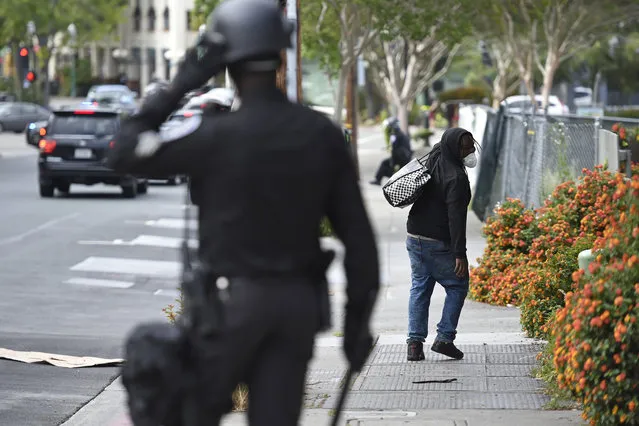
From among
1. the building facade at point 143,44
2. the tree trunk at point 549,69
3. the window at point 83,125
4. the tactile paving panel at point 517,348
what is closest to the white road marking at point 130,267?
the tactile paving panel at point 517,348

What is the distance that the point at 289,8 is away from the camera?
15.7 m

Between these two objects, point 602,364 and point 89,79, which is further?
point 89,79

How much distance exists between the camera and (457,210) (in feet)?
29.6

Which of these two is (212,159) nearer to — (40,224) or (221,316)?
(221,316)

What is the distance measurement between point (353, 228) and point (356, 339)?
0.38m

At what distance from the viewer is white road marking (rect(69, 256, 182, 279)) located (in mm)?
15859

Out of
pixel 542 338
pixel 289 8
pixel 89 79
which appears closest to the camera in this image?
pixel 542 338

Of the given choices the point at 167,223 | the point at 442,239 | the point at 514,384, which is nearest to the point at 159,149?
the point at 514,384

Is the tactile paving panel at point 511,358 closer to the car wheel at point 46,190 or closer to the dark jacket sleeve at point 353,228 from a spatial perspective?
the dark jacket sleeve at point 353,228

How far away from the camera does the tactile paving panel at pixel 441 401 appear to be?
25.7 ft

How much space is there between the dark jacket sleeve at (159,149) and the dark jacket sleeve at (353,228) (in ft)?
1.45

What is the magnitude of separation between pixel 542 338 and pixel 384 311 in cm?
295

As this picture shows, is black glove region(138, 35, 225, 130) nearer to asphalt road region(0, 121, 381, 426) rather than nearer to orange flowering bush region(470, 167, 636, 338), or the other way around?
asphalt road region(0, 121, 381, 426)

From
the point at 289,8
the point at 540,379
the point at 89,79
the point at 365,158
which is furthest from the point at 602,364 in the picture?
the point at 89,79
